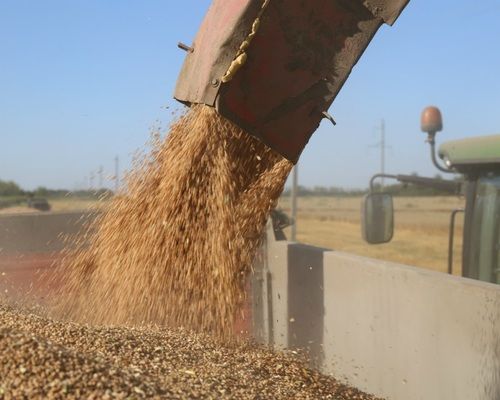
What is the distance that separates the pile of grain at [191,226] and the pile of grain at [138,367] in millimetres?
250

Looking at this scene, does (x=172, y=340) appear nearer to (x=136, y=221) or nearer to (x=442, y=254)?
(x=136, y=221)

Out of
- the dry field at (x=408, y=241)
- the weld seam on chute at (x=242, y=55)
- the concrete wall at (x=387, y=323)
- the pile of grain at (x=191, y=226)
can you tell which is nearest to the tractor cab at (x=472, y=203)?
the concrete wall at (x=387, y=323)

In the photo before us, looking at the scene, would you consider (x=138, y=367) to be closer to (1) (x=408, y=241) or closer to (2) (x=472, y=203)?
(2) (x=472, y=203)

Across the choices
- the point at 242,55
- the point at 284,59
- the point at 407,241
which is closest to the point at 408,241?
the point at 407,241

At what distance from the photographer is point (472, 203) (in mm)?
5117

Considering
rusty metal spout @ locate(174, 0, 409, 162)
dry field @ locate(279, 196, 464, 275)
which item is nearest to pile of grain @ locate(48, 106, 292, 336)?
rusty metal spout @ locate(174, 0, 409, 162)

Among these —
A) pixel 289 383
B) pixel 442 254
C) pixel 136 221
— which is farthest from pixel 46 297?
pixel 442 254

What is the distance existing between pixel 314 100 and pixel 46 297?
10.5 ft

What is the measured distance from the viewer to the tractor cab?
4.87m

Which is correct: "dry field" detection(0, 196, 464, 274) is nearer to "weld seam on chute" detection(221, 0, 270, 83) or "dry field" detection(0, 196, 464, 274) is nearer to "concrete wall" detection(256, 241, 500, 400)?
"concrete wall" detection(256, 241, 500, 400)

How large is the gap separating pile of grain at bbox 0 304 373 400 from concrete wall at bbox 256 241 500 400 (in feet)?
0.72

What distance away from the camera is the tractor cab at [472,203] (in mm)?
4871

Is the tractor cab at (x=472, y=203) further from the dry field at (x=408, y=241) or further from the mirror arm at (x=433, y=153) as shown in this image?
the dry field at (x=408, y=241)

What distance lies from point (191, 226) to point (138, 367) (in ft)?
4.49
